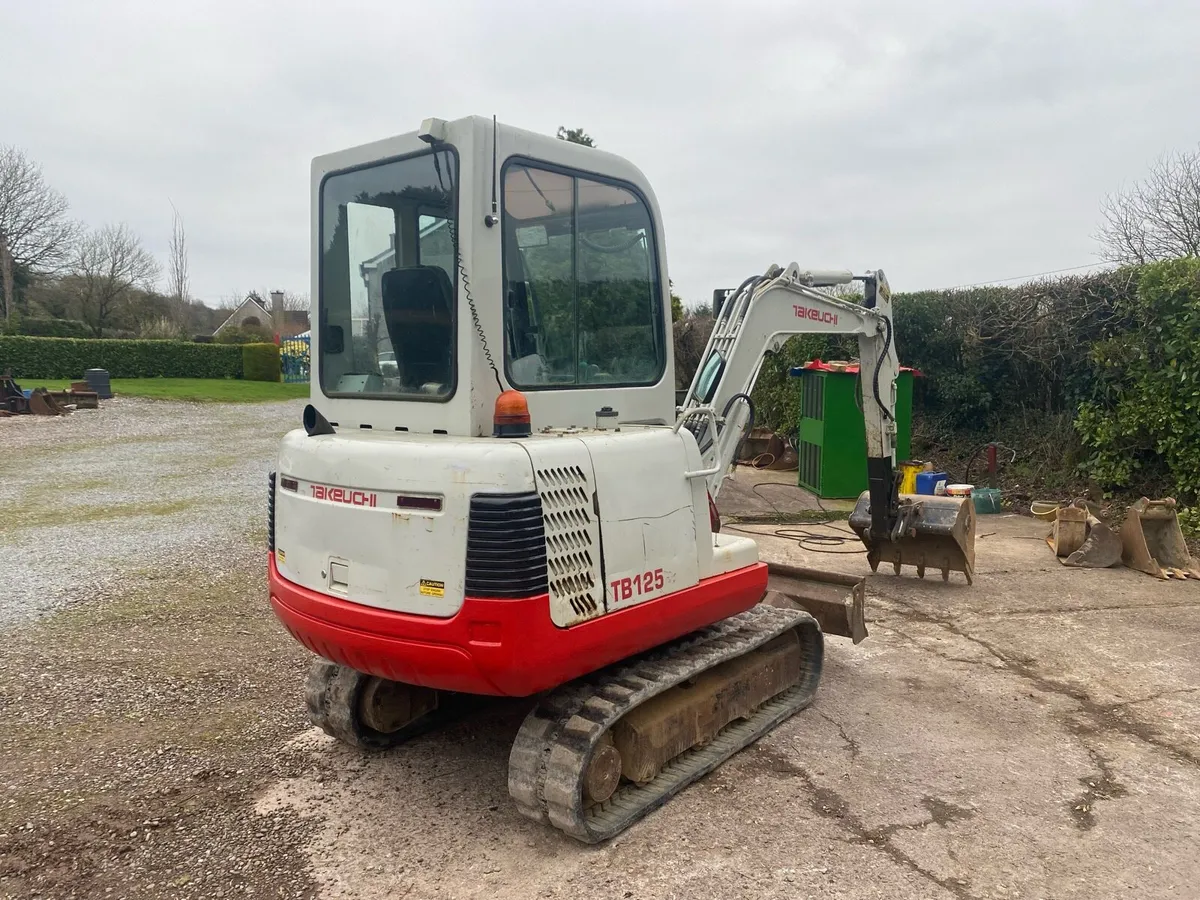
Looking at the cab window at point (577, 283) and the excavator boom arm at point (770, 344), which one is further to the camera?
the excavator boom arm at point (770, 344)

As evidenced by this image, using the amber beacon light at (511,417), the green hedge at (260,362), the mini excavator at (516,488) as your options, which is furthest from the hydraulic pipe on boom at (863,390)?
the green hedge at (260,362)

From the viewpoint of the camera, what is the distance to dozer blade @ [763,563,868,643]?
5.55 metres

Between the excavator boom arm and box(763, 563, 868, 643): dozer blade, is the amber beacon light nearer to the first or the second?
the excavator boom arm

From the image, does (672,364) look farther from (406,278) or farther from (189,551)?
(189,551)

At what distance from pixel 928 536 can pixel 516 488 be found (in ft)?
17.0

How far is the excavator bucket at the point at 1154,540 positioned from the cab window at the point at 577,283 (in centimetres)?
590

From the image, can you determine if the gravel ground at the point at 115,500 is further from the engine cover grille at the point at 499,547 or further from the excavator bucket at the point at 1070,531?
the excavator bucket at the point at 1070,531

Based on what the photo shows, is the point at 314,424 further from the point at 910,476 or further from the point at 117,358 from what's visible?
the point at 117,358

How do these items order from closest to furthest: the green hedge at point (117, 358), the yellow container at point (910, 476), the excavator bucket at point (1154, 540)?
the excavator bucket at point (1154, 540) < the yellow container at point (910, 476) < the green hedge at point (117, 358)

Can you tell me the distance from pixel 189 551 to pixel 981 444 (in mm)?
10150

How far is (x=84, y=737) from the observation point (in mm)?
4641

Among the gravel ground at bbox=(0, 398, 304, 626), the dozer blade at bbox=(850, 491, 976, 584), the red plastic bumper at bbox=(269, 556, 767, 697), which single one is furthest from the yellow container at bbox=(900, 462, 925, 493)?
the gravel ground at bbox=(0, 398, 304, 626)

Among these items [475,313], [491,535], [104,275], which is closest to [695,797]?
[491,535]

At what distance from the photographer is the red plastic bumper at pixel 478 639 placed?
3.21 meters
